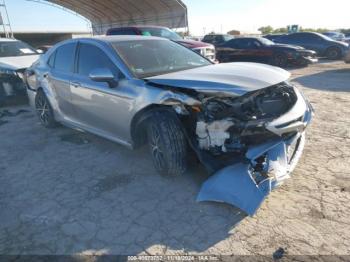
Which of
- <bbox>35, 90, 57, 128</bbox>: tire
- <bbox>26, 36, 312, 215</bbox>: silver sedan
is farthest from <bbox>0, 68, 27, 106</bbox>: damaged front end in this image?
<bbox>26, 36, 312, 215</bbox>: silver sedan

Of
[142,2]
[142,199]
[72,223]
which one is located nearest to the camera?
[72,223]

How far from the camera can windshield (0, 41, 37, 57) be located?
32.2 feet

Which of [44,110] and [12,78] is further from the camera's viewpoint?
[12,78]

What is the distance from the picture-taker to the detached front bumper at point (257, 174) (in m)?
3.22

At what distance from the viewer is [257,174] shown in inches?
132

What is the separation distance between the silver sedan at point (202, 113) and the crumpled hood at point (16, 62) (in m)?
4.48

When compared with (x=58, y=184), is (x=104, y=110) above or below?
above

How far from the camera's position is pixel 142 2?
35062 millimetres

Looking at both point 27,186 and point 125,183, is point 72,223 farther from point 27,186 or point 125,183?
point 27,186

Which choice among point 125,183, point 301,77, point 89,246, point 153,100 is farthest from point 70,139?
point 301,77

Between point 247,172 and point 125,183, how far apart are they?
1.56 m

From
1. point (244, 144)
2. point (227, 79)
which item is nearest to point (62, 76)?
point (227, 79)

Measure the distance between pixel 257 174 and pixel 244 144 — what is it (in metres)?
0.34

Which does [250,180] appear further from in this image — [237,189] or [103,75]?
[103,75]
